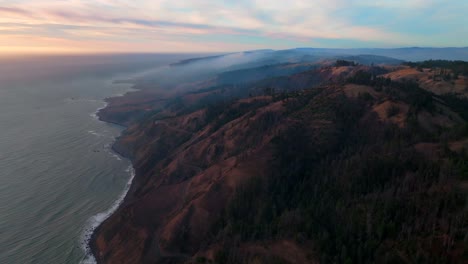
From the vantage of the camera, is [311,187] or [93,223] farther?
[93,223]

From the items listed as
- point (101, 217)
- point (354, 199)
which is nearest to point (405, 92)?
point (354, 199)

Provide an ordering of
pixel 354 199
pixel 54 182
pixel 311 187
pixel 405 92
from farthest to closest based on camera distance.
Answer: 1. pixel 405 92
2. pixel 54 182
3. pixel 311 187
4. pixel 354 199

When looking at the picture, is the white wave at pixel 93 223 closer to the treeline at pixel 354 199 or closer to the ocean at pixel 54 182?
the ocean at pixel 54 182

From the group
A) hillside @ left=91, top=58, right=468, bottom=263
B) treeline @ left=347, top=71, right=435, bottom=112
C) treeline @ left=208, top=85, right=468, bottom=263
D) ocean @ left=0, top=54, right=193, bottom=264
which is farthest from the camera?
treeline @ left=347, top=71, right=435, bottom=112

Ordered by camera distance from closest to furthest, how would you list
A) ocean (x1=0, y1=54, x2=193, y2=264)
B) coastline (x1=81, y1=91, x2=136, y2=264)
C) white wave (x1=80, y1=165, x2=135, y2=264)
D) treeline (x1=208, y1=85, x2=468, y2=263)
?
treeline (x1=208, y1=85, x2=468, y2=263)
white wave (x1=80, y1=165, x2=135, y2=264)
coastline (x1=81, y1=91, x2=136, y2=264)
ocean (x1=0, y1=54, x2=193, y2=264)

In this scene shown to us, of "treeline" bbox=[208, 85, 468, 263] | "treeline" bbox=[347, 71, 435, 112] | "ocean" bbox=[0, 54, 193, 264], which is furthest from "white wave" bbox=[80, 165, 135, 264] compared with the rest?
"treeline" bbox=[347, 71, 435, 112]

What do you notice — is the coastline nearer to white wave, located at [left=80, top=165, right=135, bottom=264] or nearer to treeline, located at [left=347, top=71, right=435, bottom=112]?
white wave, located at [left=80, top=165, right=135, bottom=264]

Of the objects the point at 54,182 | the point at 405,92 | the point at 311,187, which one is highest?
the point at 405,92

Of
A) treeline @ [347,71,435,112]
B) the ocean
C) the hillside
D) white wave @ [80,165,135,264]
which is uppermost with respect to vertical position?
treeline @ [347,71,435,112]

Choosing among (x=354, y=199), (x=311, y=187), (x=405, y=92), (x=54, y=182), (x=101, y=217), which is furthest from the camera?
(x=405, y=92)

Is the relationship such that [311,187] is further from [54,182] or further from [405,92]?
[54,182]
